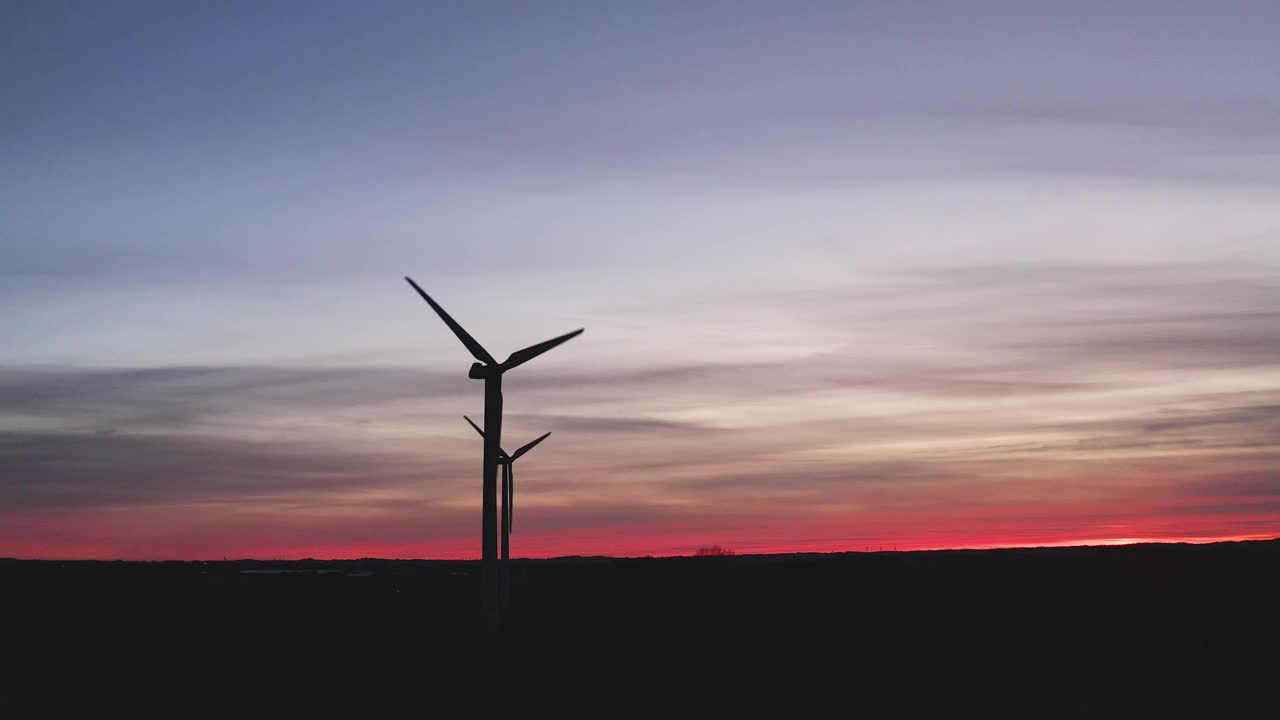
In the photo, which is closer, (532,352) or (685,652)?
(532,352)

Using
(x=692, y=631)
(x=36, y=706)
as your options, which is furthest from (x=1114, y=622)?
(x=36, y=706)

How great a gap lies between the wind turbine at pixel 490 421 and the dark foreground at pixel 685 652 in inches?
192

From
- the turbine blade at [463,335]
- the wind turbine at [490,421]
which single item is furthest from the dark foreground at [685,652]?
the turbine blade at [463,335]

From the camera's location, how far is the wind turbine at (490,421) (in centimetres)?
5813

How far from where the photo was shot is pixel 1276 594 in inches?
4653

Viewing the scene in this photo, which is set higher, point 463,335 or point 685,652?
point 463,335

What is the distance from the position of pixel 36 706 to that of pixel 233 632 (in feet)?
155

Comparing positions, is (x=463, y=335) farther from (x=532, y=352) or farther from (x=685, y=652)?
(x=685, y=652)

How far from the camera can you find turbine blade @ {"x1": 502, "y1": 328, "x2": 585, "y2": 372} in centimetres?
6294

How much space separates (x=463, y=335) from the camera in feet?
209

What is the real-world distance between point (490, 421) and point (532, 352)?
3.72 metres

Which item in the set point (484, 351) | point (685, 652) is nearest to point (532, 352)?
point (484, 351)

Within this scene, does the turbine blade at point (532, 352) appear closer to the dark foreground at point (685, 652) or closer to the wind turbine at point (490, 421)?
the wind turbine at point (490, 421)

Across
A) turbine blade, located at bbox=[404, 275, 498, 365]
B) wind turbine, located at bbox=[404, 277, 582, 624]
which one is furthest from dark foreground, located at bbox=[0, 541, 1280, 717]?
turbine blade, located at bbox=[404, 275, 498, 365]
